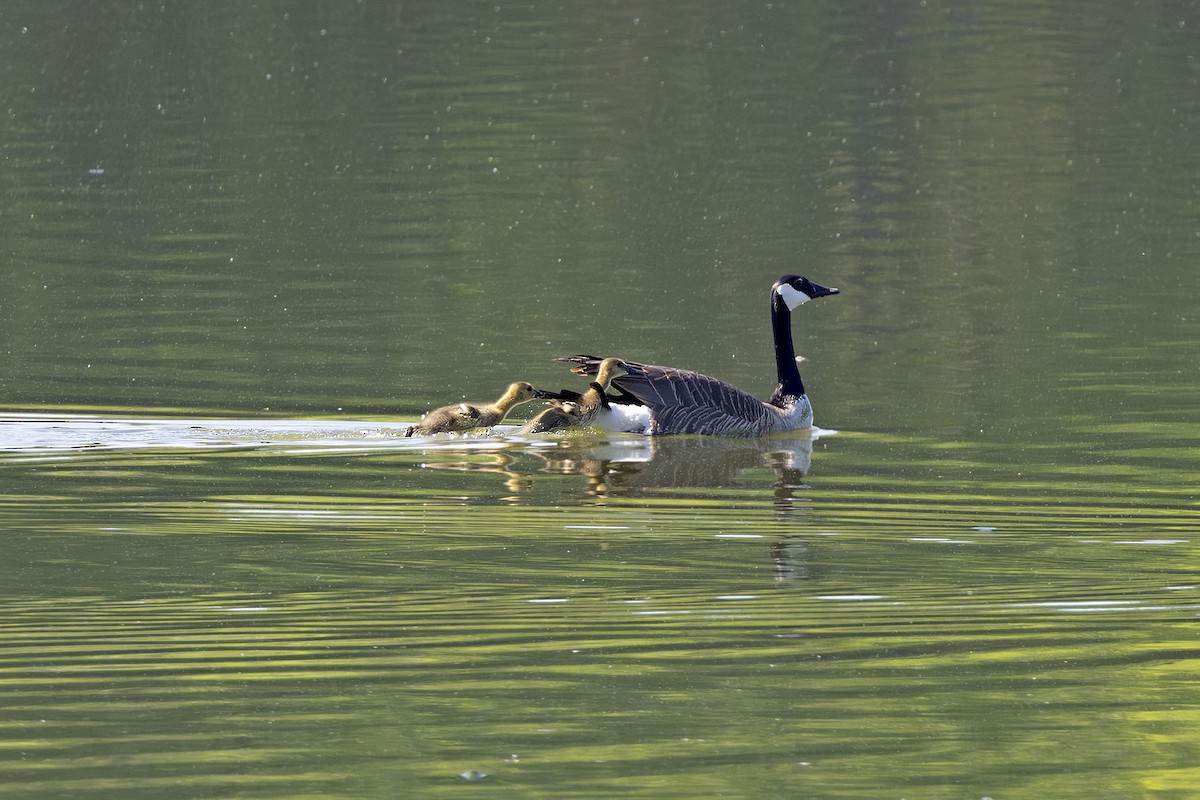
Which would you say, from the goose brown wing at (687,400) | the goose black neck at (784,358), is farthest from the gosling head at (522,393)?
the goose black neck at (784,358)

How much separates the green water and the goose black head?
764 mm

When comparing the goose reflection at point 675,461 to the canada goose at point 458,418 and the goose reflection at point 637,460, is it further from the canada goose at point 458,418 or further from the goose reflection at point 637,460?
the canada goose at point 458,418

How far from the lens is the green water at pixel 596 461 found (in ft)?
26.0

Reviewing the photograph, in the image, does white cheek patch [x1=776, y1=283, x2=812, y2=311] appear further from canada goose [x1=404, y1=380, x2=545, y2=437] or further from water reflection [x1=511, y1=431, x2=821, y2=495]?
canada goose [x1=404, y1=380, x2=545, y2=437]

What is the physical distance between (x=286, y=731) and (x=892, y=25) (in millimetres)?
48447

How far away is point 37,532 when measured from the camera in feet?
39.4

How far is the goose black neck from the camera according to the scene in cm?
1720

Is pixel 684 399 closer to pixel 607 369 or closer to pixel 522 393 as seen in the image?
pixel 607 369

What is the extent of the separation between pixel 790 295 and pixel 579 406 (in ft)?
9.50

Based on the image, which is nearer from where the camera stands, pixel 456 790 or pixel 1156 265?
pixel 456 790

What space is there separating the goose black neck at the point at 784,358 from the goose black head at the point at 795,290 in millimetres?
43

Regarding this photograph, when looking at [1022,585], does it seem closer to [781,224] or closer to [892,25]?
[781,224]

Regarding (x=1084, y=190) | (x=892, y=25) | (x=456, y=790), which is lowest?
(x=456, y=790)

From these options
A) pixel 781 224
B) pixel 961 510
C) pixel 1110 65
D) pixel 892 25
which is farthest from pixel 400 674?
pixel 892 25
